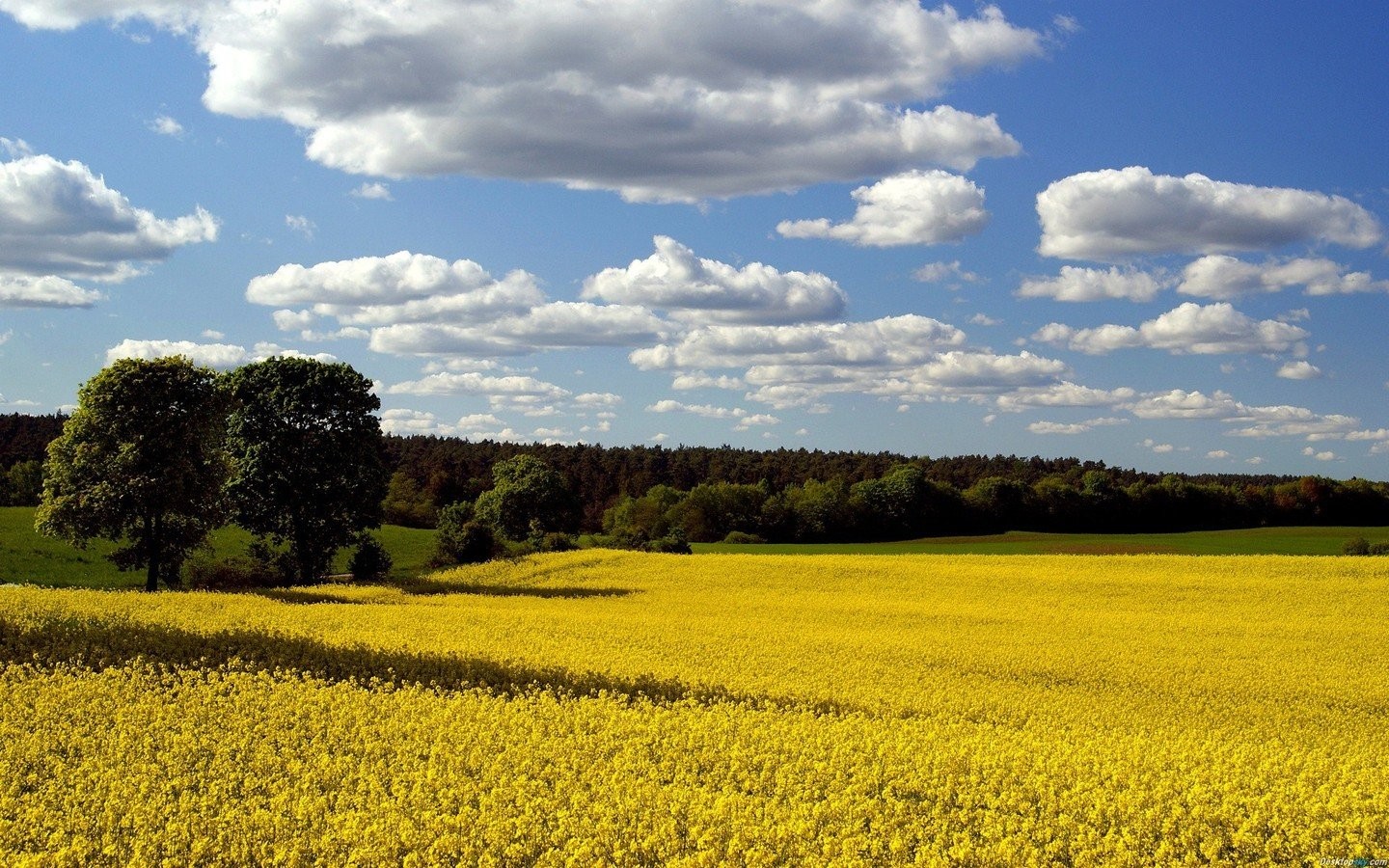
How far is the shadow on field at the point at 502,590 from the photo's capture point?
39.1m

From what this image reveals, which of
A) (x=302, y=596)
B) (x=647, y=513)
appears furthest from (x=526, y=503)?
(x=302, y=596)

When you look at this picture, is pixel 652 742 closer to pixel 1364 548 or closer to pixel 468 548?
pixel 468 548

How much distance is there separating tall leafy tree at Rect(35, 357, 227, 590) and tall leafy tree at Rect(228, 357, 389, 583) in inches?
74.4

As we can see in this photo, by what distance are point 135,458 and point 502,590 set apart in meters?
14.8

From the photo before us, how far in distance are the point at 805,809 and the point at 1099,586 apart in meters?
34.9

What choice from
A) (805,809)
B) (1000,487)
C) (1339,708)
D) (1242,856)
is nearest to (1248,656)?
(1339,708)

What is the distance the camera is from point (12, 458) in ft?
366

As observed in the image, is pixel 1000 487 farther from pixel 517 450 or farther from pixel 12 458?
pixel 12 458

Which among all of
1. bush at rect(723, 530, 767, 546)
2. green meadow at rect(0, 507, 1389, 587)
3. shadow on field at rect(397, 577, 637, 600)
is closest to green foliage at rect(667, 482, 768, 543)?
bush at rect(723, 530, 767, 546)

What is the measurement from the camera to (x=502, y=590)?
132 feet

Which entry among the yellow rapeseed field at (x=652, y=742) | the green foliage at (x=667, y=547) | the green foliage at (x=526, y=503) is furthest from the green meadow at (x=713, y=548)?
the yellow rapeseed field at (x=652, y=742)

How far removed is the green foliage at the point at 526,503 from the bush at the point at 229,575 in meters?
28.7

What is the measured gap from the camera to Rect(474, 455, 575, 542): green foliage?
78375 mm

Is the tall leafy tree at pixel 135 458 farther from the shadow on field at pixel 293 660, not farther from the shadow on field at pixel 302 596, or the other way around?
the shadow on field at pixel 293 660
